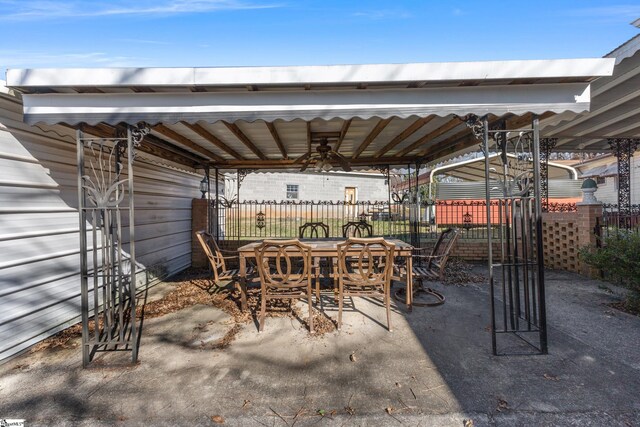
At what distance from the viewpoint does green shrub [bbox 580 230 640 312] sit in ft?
11.7

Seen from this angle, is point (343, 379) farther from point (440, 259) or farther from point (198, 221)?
point (198, 221)

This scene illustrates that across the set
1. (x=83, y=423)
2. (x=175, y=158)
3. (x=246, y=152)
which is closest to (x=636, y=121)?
(x=246, y=152)

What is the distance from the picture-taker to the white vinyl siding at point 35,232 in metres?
2.76

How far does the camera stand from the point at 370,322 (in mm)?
3457

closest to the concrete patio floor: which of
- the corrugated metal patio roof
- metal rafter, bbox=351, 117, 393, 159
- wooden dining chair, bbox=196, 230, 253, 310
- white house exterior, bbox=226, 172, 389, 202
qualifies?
wooden dining chair, bbox=196, 230, 253, 310

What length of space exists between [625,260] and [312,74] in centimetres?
423

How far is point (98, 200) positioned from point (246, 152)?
3.38 m

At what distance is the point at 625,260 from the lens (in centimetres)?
359

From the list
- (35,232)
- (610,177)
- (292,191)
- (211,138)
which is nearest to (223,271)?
(211,138)

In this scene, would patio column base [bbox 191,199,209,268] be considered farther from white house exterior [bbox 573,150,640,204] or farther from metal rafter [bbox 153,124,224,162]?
white house exterior [bbox 573,150,640,204]

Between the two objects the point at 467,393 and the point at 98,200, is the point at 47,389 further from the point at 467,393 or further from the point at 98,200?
the point at 467,393

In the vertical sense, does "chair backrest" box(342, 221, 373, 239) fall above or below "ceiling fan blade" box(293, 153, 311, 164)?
below

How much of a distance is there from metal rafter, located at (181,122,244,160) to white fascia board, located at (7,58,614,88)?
2.04 ft

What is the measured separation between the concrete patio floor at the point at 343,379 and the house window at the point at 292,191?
12.9 m
